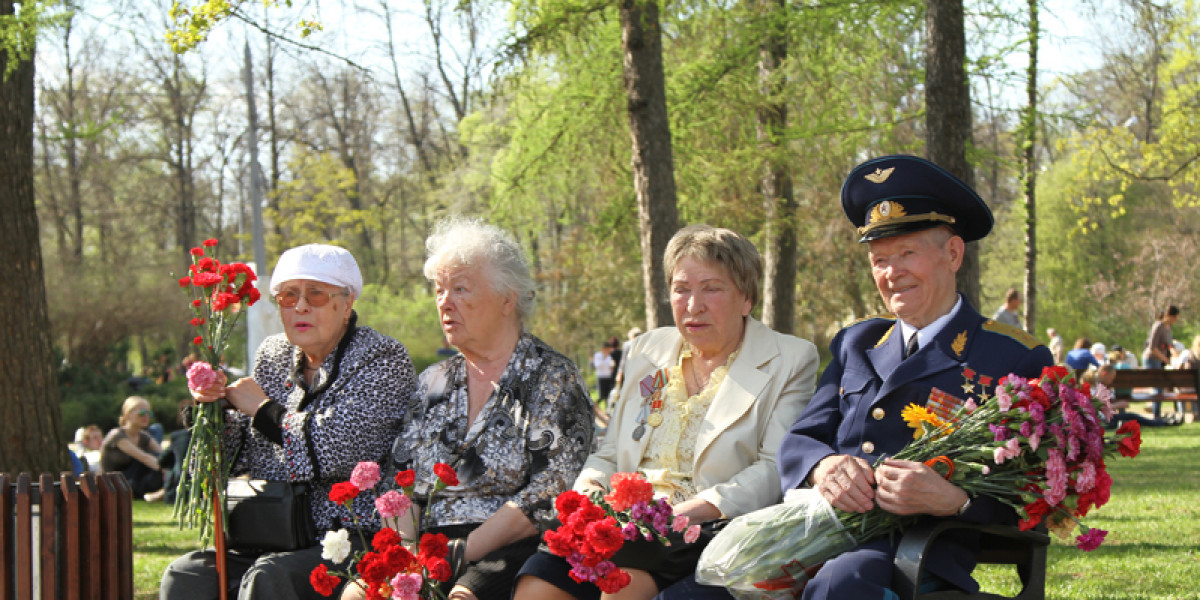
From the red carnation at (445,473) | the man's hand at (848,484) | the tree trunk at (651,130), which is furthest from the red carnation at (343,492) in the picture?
the tree trunk at (651,130)

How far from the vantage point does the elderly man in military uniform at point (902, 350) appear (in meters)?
2.96

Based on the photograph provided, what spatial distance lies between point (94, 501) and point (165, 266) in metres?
27.8

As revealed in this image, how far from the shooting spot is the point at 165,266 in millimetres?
29047

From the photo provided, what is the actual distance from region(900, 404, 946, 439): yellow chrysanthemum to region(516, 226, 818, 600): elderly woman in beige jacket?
576 millimetres

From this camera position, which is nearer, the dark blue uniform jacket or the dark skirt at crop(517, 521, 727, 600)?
the dark blue uniform jacket

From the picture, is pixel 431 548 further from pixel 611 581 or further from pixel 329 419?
pixel 329 419

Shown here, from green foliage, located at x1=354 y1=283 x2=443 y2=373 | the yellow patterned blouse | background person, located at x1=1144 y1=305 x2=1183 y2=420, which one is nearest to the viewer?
the yellow patterned blouse

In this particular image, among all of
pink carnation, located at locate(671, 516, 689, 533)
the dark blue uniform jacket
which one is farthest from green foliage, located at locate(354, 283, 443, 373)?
pink carnation, located at locate(671, 516, 689, 533)

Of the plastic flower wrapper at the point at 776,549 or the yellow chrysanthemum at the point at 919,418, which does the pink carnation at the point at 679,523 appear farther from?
the yellow chrysanthemum at the point at 919,418

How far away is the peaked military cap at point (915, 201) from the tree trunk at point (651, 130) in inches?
155

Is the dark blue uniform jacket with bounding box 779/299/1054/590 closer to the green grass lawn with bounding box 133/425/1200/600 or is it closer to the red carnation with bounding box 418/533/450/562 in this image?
the red carnation with bounding box 418/533/450/562

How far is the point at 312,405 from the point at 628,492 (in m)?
1.64

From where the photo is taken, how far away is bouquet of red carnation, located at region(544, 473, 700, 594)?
101 inches

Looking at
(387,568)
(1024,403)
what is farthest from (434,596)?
(1024,403)
